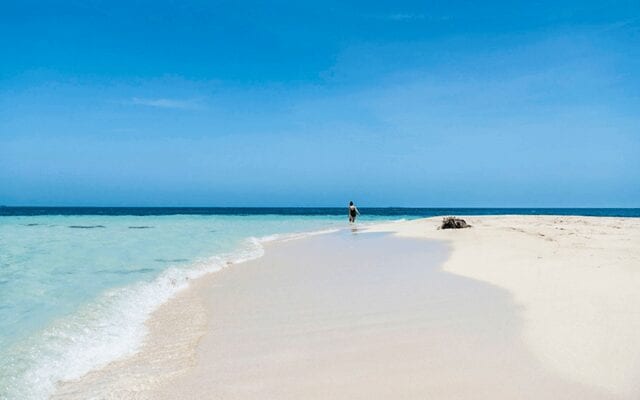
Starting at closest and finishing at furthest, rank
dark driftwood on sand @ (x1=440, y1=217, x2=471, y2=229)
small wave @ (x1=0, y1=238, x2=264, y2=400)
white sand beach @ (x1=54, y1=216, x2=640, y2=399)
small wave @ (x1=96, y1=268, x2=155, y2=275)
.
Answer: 1. white sand beach @ (x1=54, y1=216, x2=640, y2=399)
2. small wave @ (x1=0, y1=238, x2=264, y2=400)
3. small wave @ (x1=96, y1=268, x2=155, y2=275)
4. dark driftwood on sand @ (x1=440, y1=217, x2=471, y2=229)

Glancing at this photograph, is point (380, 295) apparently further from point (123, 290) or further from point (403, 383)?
point (123, 290)

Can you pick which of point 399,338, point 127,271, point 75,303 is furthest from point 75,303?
point 399,338

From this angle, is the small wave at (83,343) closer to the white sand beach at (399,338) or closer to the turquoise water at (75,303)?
the turquoise water at (75,303)

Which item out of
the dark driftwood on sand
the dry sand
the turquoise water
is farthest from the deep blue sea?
the dark driftwood on sand

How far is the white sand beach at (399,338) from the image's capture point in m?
3.79

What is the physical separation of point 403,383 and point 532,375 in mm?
1136

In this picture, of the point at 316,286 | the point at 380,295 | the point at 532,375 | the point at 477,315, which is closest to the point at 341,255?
the point at 316,286

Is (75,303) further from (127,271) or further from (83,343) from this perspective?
(127,271)

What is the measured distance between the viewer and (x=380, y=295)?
7.33 m

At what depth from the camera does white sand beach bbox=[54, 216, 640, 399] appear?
12.4ft

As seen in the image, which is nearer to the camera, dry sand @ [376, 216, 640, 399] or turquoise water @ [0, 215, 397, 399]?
dry sand @ [376, 216, 640, 399]

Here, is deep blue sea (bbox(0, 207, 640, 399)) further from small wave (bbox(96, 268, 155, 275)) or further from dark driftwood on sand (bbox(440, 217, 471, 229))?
dark driftwood on sand (bbox(440, 217, 471, 229))

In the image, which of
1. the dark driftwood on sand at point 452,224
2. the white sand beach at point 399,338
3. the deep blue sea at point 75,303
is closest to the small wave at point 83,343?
the deep blue sea at point 75,303

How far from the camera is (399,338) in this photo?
5.01 metres
